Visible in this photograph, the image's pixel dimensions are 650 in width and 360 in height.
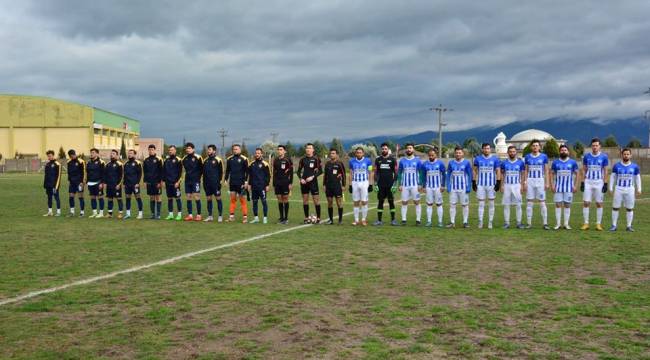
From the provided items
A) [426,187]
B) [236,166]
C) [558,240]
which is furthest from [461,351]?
[236,166]

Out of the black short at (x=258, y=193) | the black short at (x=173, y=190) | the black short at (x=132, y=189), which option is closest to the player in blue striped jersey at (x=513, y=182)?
the black short at (x=258, y=193)

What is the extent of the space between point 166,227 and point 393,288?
8.39 m

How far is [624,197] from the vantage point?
13891 mm

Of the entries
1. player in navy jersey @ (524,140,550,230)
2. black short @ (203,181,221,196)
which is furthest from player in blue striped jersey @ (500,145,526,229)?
black short @ (203,181,221,196)

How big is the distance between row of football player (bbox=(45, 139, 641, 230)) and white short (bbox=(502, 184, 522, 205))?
0.08 feet

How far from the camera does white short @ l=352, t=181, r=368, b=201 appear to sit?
1495 cm

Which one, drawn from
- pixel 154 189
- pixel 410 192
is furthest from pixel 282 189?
pixel 154 189

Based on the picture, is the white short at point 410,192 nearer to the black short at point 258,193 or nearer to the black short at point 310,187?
the black short at point 310,187

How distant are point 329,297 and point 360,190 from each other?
326 inches

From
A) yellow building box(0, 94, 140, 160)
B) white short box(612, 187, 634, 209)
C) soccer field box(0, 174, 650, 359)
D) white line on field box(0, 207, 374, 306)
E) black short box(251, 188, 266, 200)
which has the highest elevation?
yellow building box(0, 94, 140, 160)

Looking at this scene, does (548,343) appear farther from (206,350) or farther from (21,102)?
(21,102)

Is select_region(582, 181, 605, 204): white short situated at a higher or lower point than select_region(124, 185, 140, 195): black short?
lower

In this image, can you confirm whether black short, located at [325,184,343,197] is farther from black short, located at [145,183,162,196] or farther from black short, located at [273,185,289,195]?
black short, located at [145,183,162,196]

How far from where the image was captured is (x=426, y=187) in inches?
590
